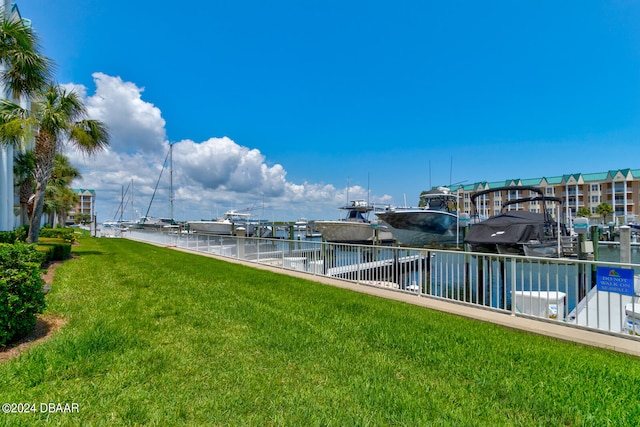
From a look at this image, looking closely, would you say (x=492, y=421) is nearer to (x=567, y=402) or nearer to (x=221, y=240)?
(x=567, y=402)

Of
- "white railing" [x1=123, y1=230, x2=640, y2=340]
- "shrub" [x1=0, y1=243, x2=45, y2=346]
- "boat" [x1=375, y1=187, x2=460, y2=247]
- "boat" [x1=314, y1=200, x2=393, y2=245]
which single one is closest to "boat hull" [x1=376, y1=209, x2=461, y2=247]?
"boat" [x1=375, y1=187, x2=460, y2=247]

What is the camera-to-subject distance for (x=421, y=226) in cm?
2172

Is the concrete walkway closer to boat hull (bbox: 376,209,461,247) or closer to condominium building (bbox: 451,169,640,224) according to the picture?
boat hull (bbox: 376,209,461,247)

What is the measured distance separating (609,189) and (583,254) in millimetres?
88117

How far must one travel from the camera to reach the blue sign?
461 centimetres

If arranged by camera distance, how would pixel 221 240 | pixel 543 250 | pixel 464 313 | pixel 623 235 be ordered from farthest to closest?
pixel 221 240 → pixel 543 250 → pixel 623 235 → pixel 464 313

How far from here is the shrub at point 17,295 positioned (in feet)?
11.7

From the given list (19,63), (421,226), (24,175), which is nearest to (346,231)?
(421,226)

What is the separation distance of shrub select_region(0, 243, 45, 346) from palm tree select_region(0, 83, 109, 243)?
1052cm

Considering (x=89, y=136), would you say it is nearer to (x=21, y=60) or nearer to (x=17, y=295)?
(x=21, y=60)

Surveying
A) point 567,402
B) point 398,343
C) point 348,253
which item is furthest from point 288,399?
point 348,253

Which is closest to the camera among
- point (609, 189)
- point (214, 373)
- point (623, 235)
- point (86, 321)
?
point (214, 373)

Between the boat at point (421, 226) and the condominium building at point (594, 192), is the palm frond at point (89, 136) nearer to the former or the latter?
the boat at point (421, 226)

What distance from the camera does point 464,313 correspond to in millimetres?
6023
